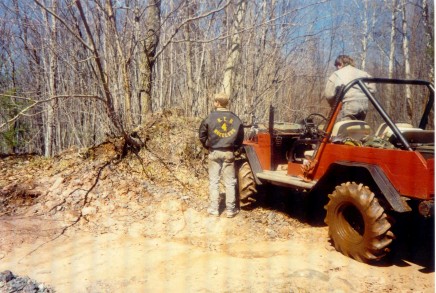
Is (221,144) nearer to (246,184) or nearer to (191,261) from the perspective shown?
(246,184)

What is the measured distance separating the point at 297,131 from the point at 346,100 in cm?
96

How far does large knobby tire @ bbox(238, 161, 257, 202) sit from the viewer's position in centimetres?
599

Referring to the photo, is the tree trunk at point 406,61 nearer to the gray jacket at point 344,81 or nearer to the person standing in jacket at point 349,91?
the person standing in jacket at point 349,91

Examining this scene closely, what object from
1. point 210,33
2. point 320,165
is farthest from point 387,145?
point 210,33

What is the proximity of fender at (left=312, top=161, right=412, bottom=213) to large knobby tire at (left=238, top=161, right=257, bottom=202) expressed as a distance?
132 centimetres

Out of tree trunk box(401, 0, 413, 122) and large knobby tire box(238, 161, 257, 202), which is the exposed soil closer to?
large knobby tire box(238, 161, 257, 202)

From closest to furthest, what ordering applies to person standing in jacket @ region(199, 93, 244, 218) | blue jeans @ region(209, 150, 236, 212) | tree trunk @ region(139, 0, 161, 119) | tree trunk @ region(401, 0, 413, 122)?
person standing in jacket @ region(199, 93, 244, 218) → blue jeans @ region(209, 150, 236, 212) → tree trunk @ region(139, 0, 161, 119) → tree trunk @ region(401, 0, 413, 122)

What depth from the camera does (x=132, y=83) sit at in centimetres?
839

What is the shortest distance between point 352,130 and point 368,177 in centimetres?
74

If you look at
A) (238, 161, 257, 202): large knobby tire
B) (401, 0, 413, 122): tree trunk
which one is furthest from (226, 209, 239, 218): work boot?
(401, 0, 413, 122): tree trunk

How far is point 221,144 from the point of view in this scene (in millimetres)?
5766

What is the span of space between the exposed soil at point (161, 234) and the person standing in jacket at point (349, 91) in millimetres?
1602

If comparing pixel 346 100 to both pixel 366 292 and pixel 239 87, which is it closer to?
pixel 366 292

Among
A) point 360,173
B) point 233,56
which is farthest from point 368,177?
point 233,56
